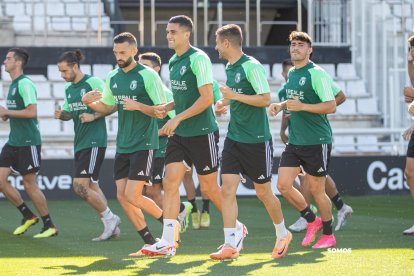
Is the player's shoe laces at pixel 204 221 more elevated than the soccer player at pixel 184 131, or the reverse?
the soccer player at pixel 184 131

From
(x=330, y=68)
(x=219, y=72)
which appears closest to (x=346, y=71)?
(x=330, y=68)

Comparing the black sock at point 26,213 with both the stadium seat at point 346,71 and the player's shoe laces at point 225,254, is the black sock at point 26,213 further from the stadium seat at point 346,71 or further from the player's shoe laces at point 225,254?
the stadium seat at point 346,71

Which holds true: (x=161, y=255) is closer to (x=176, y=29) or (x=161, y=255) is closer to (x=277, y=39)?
(x=176, y=29)

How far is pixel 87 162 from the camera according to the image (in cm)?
1282

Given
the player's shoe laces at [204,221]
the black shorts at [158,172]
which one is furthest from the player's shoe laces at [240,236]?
the player's shoe laces at [204,221]

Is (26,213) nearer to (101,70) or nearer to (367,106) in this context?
(101,70)

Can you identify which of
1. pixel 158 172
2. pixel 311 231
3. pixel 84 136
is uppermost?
pixel 84 136

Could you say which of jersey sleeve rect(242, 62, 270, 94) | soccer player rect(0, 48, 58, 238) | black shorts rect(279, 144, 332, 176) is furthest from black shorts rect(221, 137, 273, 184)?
soccer player rect(0, 48, 58, 238)

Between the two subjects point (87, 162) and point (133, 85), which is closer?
point (133, 85)

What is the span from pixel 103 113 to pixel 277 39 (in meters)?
19.0

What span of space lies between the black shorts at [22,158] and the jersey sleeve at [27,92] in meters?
0.61

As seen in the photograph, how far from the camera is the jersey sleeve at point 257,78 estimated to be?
33.6 feet

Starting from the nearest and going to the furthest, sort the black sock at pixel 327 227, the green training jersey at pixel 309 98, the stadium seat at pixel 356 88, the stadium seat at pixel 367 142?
the green training jersey at pixel 309 98, the black sock at pixel 327 227, the stadium seat at pixel 367 142, the stadium seat at pixel 356 88

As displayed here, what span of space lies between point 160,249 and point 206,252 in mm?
713
